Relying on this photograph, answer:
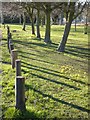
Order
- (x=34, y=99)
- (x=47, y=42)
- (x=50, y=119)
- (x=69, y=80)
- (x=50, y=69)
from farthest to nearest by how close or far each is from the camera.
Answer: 1. (x=47, y=42)
2. (x=50, y=69)
3. (x=69, y=80)
4. (x=34, y=99)
5. (x=50, y=119)

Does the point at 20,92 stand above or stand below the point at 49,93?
above

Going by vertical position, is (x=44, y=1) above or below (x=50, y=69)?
above

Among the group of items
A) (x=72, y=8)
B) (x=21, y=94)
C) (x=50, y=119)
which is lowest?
(x=50, y=119)

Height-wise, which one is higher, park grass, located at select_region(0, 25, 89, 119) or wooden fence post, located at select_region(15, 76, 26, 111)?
wooden fence post, located at select_region(15, 76, 26, 111)

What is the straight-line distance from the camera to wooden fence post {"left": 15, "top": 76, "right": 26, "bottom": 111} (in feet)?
17.4

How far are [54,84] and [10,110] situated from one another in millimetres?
2439

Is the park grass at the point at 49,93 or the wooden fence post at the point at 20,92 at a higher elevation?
the wooden fence post at the point at 20,92

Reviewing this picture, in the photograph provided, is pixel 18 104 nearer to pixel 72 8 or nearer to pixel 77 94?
pixel 77 94

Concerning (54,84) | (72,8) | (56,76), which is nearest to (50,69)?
(56,76)

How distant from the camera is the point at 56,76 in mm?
8609

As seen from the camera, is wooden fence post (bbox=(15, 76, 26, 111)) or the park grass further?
the park grass

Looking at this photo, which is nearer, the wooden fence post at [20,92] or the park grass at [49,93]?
the wooden fence post at [20,92]

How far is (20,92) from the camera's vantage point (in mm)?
5355

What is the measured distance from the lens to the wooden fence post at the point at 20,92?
529 cm
